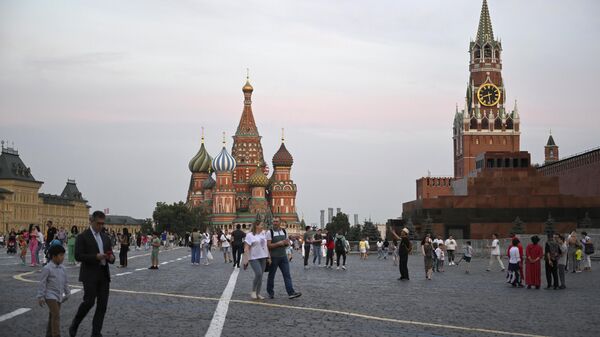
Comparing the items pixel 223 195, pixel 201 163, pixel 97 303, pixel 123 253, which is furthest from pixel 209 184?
pixel 97 303

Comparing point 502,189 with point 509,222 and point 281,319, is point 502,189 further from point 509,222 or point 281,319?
point 281,319

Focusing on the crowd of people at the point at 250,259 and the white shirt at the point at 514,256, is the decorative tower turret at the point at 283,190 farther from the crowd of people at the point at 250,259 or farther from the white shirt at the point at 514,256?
the white shirt at the point at 514,256

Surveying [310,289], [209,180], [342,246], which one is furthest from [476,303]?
[209,180]

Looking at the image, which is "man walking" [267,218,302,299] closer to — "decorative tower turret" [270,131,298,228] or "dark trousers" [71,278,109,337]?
"dark trousers" [71,278,109,337]

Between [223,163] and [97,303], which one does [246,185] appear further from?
[97,303]

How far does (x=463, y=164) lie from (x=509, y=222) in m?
72.7

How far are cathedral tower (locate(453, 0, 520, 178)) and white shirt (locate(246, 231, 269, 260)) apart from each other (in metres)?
125

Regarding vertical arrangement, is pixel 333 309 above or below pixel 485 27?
below

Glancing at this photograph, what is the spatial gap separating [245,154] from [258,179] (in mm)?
8574

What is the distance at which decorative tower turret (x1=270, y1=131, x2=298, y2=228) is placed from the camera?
14512 cm

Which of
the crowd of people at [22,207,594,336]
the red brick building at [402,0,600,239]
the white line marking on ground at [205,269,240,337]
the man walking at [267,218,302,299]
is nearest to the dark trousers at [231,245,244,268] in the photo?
the crowd of people at [22,207,594,336]

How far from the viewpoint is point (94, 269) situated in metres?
10.9

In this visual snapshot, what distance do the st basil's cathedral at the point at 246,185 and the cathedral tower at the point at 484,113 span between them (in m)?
28.4

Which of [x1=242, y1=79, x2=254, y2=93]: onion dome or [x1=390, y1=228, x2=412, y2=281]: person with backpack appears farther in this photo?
[x1=242, y1=79, x2=254, y2=93]: onion dome
